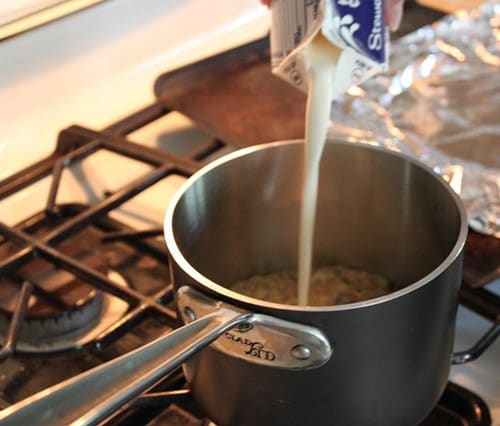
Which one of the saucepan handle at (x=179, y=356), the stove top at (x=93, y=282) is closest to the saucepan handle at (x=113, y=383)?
the saucepan handle at (x=179, y=356)

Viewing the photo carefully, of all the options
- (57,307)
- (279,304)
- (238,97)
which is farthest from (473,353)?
(238,97)

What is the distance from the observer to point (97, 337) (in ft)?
1.60

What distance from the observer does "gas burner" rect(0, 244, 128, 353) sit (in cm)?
52

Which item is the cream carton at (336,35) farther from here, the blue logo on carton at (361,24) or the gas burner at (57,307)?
the gas burner at (57,307)

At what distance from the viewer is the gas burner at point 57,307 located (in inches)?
A: 20.4

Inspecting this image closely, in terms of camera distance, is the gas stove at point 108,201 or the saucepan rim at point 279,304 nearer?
the saucepan rim at point 279,304

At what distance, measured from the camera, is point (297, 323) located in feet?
1.11

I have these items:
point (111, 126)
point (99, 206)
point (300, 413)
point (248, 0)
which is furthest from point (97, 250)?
point (248, 0)

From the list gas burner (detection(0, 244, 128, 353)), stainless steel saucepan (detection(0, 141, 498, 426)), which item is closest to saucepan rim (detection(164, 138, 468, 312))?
stainless steel saucepan (detection(0, 141, 498, 426))

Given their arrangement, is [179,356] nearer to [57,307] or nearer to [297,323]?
[297,323]

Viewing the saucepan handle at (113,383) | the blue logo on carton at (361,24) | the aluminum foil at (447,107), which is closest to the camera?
the saucepan handle at (113,383)

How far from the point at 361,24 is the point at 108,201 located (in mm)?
247

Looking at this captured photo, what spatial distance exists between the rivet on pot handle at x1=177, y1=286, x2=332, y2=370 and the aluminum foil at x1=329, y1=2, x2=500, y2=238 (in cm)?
26

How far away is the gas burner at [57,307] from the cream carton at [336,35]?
0.68 feet
